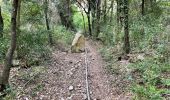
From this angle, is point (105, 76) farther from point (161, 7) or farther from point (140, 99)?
point (161, 7)

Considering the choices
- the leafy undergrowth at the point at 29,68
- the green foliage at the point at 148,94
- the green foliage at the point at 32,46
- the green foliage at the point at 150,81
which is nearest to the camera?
the green foliage at the point at 148,94

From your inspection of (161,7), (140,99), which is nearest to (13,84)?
(140,99)

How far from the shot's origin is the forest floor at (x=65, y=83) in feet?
32.6

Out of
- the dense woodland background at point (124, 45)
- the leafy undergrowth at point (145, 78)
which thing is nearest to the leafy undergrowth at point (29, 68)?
the dense woodland background at point (124, 45)

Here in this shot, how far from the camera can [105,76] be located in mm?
12641

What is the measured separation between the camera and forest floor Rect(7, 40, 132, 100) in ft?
32.6

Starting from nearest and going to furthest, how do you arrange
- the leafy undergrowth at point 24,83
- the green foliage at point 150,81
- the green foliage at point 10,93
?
the green foliage at point 150,81, the green foliage at point 10,93, the leafy undergrowth at point 24,83

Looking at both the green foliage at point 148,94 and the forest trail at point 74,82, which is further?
the forest trail at point 74,82

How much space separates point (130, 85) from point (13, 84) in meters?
4.72

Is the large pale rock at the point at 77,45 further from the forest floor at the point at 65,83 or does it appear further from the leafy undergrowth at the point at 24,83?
the leafy undergrowth at the point at 24,83

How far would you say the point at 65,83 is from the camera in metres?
11.7

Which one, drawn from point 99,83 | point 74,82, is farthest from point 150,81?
point 74,82

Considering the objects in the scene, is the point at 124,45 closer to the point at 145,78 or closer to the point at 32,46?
the point at 32,46

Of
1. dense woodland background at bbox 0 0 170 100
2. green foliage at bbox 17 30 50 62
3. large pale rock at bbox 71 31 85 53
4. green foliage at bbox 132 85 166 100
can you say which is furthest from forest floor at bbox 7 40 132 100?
large pale rock at bbox 71 31 85 53
